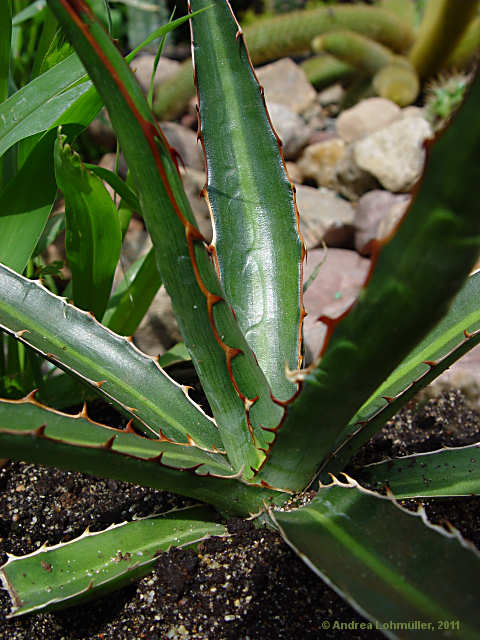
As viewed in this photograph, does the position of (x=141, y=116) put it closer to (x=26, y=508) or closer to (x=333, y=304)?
(x=26, y=508)

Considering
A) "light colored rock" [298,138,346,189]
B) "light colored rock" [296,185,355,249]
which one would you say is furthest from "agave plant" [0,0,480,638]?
"light colored rock" [298,138,346,189]

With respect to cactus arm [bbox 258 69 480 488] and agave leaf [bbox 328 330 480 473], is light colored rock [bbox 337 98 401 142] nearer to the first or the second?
agave leaf [bbox 328 330 480 473]

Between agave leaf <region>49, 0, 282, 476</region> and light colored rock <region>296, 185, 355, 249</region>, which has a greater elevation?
agave leaf <region>49, 0, 282, 476</region>

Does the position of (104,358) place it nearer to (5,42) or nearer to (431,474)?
(431,474)

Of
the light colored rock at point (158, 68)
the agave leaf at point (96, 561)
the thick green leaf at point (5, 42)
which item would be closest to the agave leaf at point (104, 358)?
the agave leaf at point (96, 561)

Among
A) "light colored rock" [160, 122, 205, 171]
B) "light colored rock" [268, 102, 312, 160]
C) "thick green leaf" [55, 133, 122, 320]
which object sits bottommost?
"light colored rock" [268, 102, 312, 160]

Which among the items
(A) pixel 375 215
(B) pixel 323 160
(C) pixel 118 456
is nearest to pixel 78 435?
(C) pixel 118 456

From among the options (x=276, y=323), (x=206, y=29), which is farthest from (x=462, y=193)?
(x=206, y=29)
